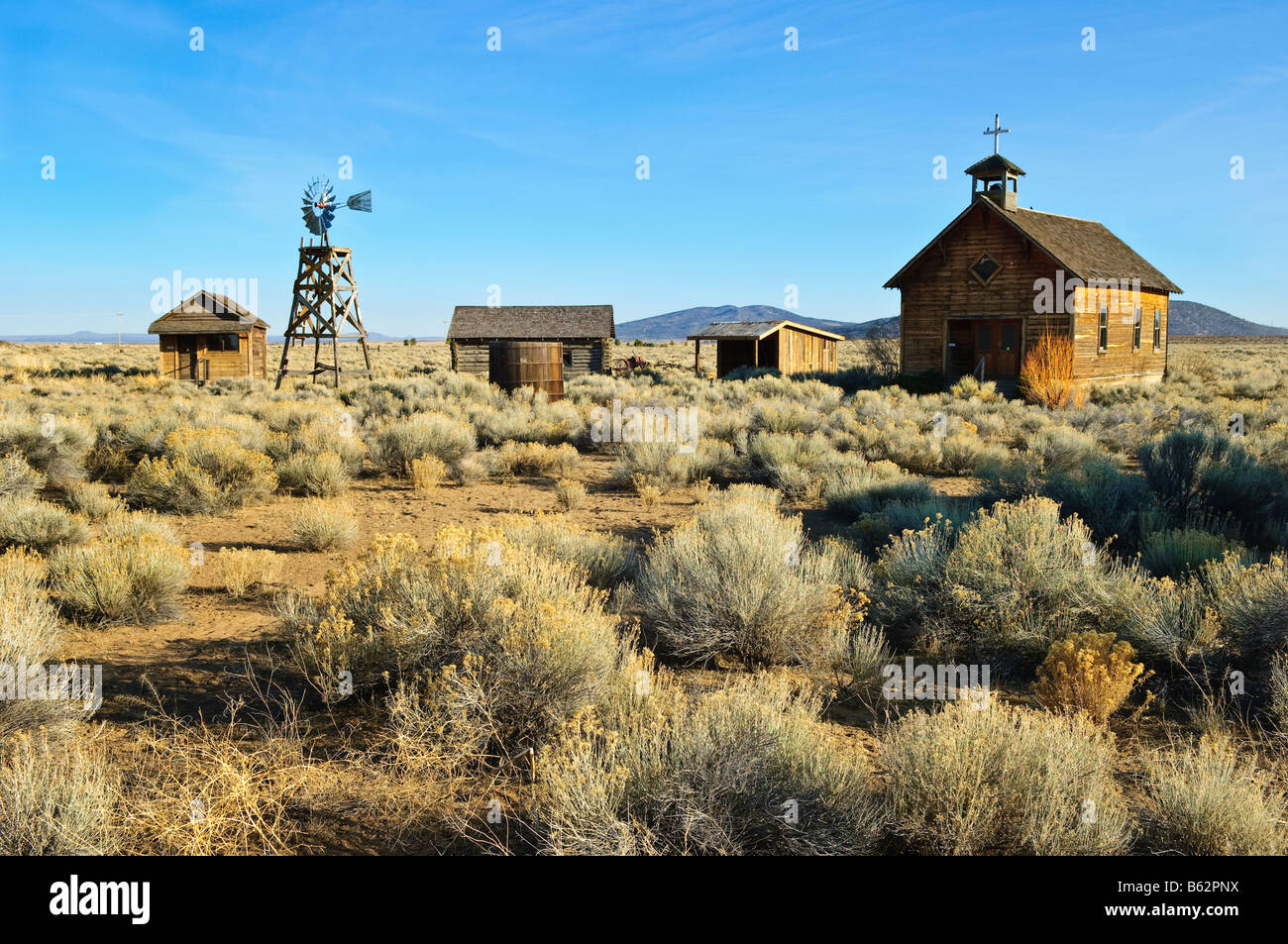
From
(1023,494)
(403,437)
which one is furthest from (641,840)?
(403,437)

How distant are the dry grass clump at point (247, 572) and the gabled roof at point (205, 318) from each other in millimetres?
25742

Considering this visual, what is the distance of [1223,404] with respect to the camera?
60.8 ft

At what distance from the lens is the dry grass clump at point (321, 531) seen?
792 cm

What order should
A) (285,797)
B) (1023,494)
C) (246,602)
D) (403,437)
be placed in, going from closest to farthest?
(285,797)
(246,602)
(1023,494)
(403,437)

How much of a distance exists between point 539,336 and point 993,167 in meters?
17.6

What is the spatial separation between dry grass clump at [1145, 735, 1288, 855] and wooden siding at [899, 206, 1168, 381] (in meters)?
20.6

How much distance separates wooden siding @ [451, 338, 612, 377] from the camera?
33125 mm

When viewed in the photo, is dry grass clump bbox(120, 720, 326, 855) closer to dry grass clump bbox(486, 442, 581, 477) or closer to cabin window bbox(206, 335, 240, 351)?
dry grass clump bbox(486, 442, 581, 477)

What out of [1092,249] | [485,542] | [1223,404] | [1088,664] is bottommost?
[1088,664]

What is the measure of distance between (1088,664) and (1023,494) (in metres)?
4.86

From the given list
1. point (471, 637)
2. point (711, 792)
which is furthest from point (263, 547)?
point (711, 792)

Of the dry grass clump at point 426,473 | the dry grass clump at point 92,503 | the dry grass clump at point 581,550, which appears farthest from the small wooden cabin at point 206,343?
the dry grass clump at point 581,550
